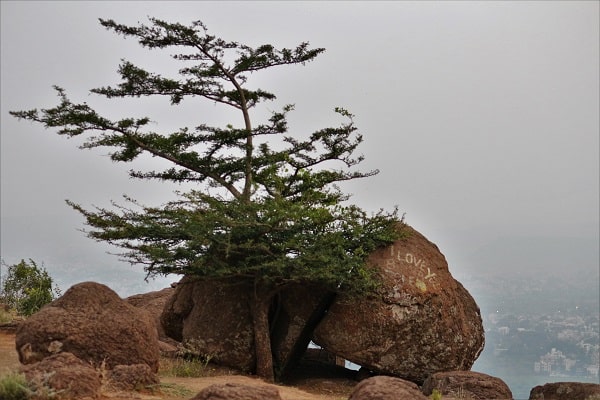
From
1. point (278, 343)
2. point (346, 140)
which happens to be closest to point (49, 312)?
point (278, 343)

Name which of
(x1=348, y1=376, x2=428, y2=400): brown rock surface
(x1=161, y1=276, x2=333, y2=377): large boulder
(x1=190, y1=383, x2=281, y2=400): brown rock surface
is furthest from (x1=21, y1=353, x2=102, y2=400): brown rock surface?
(x1=161, y1=276, x2=333, y2=377): large boulder

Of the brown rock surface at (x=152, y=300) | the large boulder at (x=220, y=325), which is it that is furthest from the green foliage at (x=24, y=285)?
the large boulder at (x=220, y=325)

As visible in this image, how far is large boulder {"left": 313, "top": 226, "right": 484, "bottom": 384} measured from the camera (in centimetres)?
1984

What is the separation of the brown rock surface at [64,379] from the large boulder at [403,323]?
9124 mm

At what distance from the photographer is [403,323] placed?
19906mm

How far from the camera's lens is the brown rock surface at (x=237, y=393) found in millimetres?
10867

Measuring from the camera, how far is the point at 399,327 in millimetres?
19891

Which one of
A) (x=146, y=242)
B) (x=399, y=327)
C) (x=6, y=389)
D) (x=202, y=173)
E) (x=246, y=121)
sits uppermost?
(x=246, y=121)

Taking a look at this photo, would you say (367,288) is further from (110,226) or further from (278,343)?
(110,226)

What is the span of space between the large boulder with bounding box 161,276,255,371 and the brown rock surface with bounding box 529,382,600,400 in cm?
764

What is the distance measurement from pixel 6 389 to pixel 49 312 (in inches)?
132

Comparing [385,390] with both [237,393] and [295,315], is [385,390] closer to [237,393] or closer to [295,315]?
[237,393]

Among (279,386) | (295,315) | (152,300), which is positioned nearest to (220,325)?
(295,315)

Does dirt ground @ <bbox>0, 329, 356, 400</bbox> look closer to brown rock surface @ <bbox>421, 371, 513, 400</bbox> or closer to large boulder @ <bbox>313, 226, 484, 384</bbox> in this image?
large boulder @ <bbox>313, 226, 484, 384</bbox>
